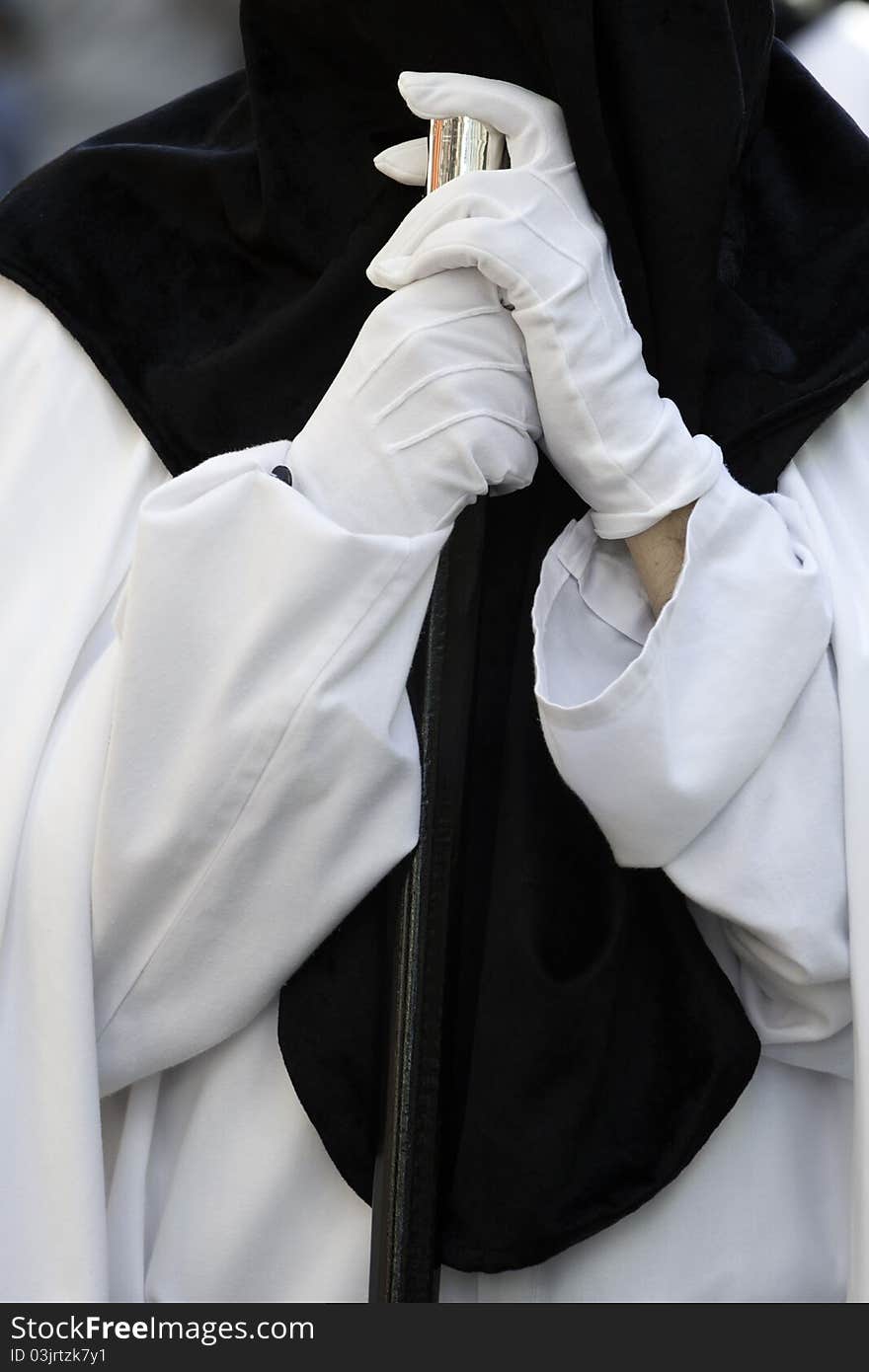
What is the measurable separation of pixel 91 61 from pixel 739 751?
84.7 inches

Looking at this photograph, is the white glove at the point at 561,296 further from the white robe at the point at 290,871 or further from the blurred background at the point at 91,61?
the blurred background at the point at 91,61

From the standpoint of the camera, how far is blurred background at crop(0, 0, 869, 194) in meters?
2.48

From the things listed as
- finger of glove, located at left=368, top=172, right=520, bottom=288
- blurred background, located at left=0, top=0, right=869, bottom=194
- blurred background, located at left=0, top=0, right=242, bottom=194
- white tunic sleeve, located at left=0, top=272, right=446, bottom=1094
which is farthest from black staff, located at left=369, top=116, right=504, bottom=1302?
blurred background, located at left=0, top=0, right=242, bottom=194

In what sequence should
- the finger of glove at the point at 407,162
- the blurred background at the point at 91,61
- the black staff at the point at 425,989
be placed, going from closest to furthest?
the black staff at the point at 425,989, the finger of glove at the point at 407,162, the blurred background at the point at 91,61

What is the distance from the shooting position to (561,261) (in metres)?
1.07

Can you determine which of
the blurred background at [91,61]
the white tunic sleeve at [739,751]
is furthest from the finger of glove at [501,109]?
the blurred background at [91,61]

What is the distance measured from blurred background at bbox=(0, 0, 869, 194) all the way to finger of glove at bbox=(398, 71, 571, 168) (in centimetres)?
147

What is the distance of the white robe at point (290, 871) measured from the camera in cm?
100

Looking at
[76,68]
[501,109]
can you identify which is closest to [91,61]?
[76,68]

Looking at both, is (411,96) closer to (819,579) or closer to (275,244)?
(275,244)

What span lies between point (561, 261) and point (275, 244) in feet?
0.95

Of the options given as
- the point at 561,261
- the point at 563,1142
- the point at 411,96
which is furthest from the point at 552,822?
the point at 411,96

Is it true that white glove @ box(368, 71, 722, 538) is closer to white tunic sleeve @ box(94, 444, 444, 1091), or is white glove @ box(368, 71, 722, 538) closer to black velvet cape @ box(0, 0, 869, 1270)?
black velvet cape @ box(0, 0, 869, 1270)

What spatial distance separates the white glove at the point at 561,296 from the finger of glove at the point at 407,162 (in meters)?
0.10
